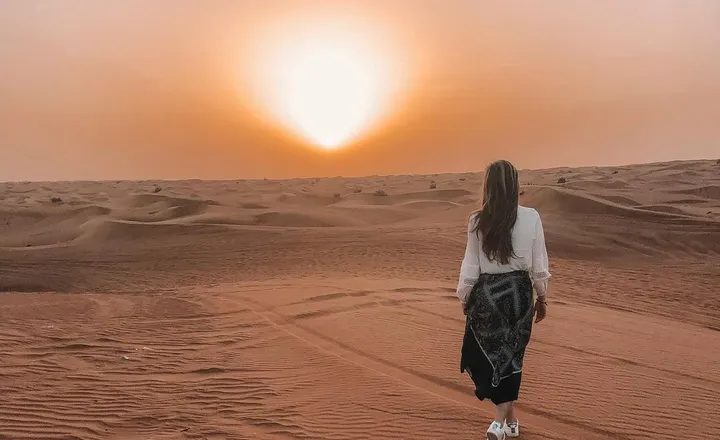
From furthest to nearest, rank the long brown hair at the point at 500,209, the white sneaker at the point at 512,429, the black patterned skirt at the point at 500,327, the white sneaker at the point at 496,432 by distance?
the white sneaker at the point at 512,429
the white sneaker at the point at 496,432
the black patterned skirt at the point at 500,327
the long brown hair at the point at 500,209

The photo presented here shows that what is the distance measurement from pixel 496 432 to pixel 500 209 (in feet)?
5.29

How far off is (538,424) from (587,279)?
8.31m

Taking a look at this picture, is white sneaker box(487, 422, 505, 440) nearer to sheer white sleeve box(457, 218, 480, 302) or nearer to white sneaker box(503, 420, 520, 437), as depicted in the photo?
white sneaker box(503, 420, 520, 437)

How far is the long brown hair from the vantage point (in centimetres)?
401

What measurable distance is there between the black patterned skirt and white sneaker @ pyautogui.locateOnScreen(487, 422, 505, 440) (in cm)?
21

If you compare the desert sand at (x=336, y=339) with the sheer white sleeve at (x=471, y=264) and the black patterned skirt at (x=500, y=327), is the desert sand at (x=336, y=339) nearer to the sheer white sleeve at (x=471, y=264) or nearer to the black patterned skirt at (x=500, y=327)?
the black patterned skirt at (x=500, y=327)

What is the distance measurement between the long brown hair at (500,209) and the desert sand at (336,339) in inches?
63.9

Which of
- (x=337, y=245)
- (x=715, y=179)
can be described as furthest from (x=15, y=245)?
(x=715, y=179)

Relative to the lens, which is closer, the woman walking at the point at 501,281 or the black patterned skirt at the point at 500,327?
the woman walking at the point at 501,281

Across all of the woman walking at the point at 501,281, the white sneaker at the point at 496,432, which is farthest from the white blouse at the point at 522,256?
the white sneaker at the point at 496,432

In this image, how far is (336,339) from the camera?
7.45m

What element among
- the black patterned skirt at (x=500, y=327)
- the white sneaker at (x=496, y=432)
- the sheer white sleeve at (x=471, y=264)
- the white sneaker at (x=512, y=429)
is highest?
the sheer white sleeve at (x=471, y=264)

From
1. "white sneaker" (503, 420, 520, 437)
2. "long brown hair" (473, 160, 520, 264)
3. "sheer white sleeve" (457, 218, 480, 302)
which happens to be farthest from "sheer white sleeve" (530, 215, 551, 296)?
"white sneaker" (503, 420, 520, 437)

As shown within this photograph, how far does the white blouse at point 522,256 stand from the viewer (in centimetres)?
408
